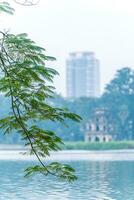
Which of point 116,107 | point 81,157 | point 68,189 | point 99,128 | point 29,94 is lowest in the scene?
point 68,189

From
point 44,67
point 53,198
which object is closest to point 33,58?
point 44,67

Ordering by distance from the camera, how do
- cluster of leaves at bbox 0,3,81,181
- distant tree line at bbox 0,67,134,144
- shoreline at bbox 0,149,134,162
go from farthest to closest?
distant tree line at bbox 0,67,134,144 → shoreline at bbox 0,149,134,162 → cluster of leaves at bbox 0,3,81,181

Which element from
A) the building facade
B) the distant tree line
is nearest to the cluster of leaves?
the distant tree line

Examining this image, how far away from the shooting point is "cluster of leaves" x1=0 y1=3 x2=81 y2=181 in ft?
12.2

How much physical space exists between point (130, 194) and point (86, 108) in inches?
2166

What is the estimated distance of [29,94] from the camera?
12.4ft

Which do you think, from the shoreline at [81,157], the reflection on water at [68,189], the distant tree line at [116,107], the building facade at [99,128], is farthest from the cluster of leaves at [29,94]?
the building facade at [99,128]

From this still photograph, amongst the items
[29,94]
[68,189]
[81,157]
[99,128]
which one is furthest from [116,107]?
[29,94]

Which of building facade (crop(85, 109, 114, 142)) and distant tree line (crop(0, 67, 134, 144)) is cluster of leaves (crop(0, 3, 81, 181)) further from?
building facade (crop(85, 109, 114, 142))

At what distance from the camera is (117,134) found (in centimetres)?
7144

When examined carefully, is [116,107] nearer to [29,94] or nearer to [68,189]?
[68,189]

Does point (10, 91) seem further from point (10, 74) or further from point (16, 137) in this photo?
point (16, 137)

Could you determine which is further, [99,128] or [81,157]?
[99,128]

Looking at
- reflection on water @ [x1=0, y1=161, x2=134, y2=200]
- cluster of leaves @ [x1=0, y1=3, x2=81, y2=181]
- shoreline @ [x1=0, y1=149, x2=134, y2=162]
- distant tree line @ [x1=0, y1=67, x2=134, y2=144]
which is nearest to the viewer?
cluster of leaves @ [x1=0, y1=3, x2=81, y2=181]
